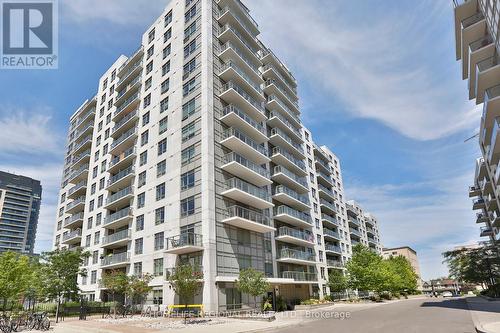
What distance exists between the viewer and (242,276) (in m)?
30.5

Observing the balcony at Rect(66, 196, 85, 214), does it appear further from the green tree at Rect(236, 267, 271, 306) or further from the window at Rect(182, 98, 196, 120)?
the green tree at Rect(236, 267, 271, 306)

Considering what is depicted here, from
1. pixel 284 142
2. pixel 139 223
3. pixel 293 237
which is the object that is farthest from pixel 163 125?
pixel 293 237

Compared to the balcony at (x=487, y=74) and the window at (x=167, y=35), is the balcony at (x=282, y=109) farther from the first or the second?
the balcony at (x=487, y=74)

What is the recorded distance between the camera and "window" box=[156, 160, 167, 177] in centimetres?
3907

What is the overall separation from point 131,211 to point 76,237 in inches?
690

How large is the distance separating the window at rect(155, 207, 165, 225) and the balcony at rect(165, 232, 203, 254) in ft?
14.1

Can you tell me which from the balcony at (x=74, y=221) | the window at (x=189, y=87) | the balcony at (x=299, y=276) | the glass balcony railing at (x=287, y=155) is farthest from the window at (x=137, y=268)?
the glass balcony railing at (x=287, y=155)

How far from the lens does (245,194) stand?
35594mm

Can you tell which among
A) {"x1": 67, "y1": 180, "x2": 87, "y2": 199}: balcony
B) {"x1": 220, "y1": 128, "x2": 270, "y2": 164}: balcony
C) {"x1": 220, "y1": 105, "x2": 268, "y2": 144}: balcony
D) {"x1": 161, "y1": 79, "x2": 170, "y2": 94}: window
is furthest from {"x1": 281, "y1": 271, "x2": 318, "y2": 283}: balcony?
{"x1": 67, "y1": 180, "x2": 87, "y2": 199}: balcony

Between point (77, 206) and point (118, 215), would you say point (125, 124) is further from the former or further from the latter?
point (77, 206)

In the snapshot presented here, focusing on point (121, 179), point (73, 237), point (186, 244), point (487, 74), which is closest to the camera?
point (487, 74)

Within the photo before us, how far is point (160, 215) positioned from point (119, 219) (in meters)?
7.99

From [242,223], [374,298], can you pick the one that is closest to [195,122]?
[242,223]

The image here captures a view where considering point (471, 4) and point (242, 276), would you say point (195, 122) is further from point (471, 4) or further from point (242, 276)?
point (471, 4)
